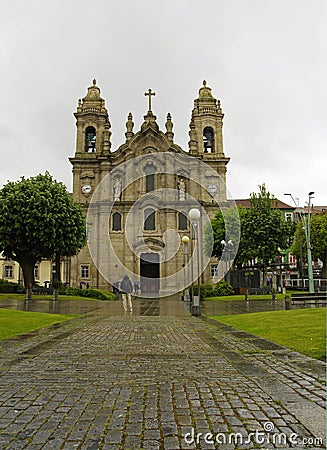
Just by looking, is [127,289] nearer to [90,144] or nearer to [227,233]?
[227,233]

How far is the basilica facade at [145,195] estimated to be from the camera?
50.5 meters

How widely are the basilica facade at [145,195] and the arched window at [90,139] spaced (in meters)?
0.13

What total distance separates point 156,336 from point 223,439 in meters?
7.52

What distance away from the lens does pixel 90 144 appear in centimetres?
5794

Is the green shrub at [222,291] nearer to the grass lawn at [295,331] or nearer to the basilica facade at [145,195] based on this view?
the basilica facade at [145,195]

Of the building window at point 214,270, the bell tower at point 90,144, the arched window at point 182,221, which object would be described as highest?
the bell tower at point 90,144

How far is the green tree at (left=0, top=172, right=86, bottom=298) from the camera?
34500mm

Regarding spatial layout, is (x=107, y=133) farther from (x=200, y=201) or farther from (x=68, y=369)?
(x=68, y=369)

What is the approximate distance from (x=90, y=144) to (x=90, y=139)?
2.20 feet

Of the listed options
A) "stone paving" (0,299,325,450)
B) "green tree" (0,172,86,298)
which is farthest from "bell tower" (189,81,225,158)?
"stone paving" (0,299,325,450)

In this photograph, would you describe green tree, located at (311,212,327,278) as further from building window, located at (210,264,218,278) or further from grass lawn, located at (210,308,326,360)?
grass lawn, located at (210,308,326,360)

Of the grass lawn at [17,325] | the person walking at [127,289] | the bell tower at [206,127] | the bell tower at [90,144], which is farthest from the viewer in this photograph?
the bell tower at [206,127]

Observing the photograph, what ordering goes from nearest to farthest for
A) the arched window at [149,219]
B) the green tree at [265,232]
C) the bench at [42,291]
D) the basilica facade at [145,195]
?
1. the bench at [42,291]
2. the green tree at [265,232]
3. the basilica facade at [145,195]
4. the arched window at [149,219]

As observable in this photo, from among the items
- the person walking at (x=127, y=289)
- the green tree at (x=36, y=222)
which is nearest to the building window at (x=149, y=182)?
the green tree at (x=36, y=222)
